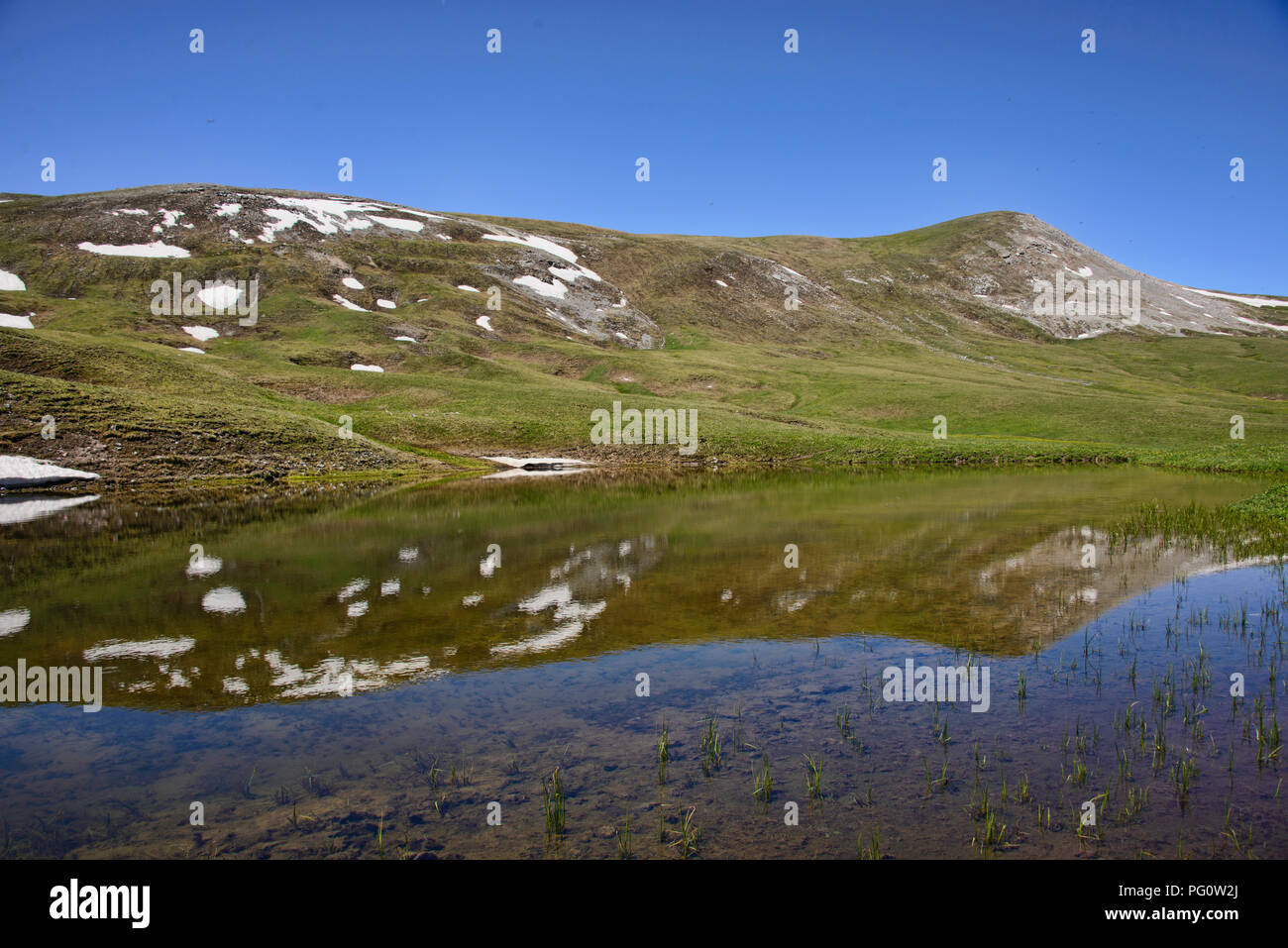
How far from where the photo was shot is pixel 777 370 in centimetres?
9425

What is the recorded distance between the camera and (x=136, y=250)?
Result: 92.8m

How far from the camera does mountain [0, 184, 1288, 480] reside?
50.7 meters

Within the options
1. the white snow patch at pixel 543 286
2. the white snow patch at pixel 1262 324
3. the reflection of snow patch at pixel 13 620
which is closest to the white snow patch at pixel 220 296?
the white snow patch at pixel 543 286

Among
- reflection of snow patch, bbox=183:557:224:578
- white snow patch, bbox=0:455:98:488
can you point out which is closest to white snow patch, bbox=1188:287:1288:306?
white snow patch, bbox=0:455:98:488

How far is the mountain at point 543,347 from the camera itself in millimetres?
50688

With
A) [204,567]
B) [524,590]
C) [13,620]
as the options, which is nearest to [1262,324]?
[524,590]

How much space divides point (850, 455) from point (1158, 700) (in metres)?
47.2

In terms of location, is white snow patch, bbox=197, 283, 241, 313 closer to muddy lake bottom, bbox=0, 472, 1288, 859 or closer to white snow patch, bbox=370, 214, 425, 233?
white snow patch, bbox=370, 214, 425, 233

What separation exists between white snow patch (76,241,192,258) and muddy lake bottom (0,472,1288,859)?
8751 cm

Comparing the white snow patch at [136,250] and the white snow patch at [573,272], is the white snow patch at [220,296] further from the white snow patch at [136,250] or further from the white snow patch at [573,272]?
the white snow patch at [573,272]

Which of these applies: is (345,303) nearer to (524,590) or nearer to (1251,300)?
(524,590)

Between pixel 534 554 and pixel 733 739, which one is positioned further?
pixel 534 554
